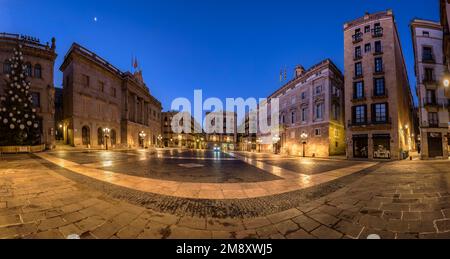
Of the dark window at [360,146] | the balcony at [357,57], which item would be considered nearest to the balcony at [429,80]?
the balcony at [357,57]

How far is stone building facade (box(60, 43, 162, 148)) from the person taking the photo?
31406mm

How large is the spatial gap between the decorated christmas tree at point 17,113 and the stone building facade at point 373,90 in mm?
38308

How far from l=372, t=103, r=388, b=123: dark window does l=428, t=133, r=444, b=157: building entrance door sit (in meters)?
5.26

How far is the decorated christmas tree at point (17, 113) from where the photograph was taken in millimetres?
20578

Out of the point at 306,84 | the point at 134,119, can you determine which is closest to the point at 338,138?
the point at 306,84

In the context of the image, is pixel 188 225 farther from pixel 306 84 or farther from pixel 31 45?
pixel 31 45

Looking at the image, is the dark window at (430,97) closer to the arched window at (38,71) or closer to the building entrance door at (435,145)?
the building entrance door at (435,145)

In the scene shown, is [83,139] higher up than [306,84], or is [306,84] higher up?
[306,84]

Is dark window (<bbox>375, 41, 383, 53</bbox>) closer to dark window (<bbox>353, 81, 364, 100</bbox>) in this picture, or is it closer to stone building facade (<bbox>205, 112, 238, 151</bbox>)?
dark window (<bbox>353, 81, 364, 100</bbox>)

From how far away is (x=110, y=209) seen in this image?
4.16 metres

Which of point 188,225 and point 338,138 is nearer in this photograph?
point 188,225
